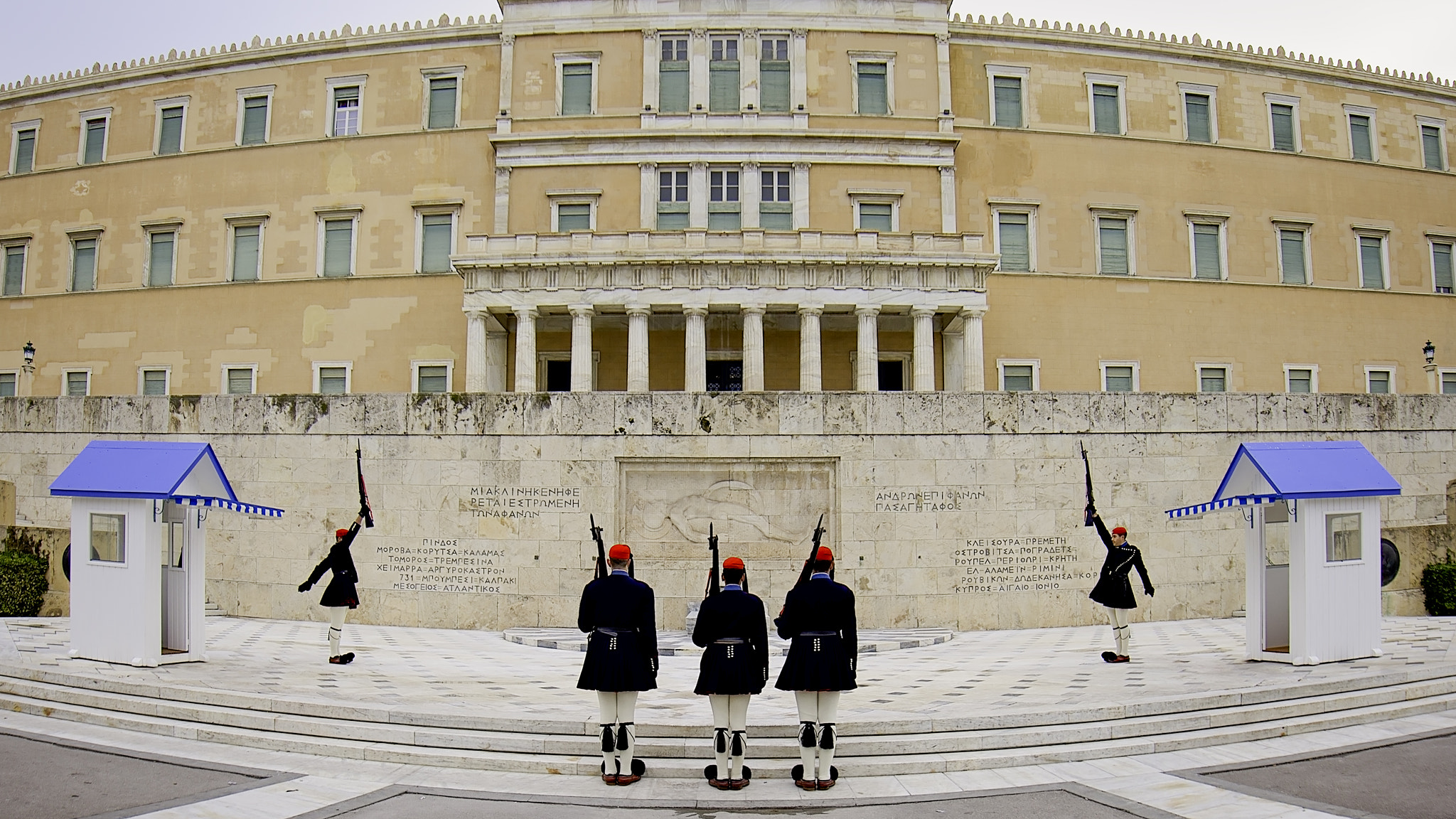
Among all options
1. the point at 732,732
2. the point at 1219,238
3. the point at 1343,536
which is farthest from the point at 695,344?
the point at 732,732

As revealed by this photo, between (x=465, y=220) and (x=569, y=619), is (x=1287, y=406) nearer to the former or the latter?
A: (x=569, y=619)

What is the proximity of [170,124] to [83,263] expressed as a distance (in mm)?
6451

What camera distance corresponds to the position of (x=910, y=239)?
3067cm

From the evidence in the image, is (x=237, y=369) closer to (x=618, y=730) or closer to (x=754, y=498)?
(x=754, y=498)

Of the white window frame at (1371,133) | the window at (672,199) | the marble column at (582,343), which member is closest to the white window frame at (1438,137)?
the white window frame at (1371,133)

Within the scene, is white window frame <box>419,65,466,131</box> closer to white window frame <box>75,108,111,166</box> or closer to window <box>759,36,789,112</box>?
window <box>759,36,789,112</box>

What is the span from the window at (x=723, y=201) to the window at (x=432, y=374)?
34.4 feet

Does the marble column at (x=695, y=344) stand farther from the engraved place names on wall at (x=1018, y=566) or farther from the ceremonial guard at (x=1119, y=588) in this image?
the ceremonial guard at (x=1119, y=588)

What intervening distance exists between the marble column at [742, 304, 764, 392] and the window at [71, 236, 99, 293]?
26.4 m

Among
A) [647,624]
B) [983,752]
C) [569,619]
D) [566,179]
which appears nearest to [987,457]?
[569,619]

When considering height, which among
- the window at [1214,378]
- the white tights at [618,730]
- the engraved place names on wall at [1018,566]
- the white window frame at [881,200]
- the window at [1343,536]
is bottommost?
the white tights at [618,730]

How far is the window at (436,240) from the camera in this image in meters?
35.8

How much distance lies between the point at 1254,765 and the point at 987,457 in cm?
898

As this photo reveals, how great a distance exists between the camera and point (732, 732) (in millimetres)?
8445
